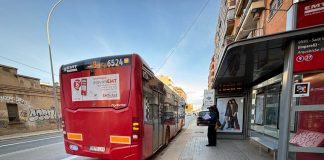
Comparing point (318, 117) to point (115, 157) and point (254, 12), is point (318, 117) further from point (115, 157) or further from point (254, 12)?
point (254, 12)

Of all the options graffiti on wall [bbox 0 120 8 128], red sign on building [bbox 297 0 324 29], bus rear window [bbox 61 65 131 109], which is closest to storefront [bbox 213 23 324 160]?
red sign on building [bbox 297 0 324 29]

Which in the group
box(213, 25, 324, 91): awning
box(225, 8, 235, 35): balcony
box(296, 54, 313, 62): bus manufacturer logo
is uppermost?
box(225, 8, 235, 35): balcony

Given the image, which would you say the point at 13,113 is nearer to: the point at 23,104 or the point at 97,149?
the point at 23,104

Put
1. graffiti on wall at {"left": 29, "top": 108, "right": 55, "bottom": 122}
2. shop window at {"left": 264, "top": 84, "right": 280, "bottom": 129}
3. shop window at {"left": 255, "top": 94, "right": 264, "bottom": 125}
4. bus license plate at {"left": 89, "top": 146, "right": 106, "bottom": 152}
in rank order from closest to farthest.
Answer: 1. bus license plate at {"left": 89, "top": 146, "right": 106, "bottom": 152}
2. shop window at {"left": 264, "top": 84, "right": 280, "bottom": 129}
3. shop window at {"left": 255, "top": 94, "right": 264, "bottom": 125}
4. graffiti on wall at {"left": 29, "top": 108, "right": 55, "bottom": 122}

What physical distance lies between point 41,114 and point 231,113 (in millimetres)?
18851

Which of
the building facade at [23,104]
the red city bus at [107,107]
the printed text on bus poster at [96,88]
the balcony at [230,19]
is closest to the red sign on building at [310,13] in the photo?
the red city bus at [107,107]

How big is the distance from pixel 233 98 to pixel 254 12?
560 centimetres

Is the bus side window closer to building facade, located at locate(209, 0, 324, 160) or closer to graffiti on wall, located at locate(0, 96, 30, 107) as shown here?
building facade, located at locate(209, 0, 324, 160)

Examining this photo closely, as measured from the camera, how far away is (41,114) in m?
18.6

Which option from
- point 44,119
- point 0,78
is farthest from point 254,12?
point 44,119

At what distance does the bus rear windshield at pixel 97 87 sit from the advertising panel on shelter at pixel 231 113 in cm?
712

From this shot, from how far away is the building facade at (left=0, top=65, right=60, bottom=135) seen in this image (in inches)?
591

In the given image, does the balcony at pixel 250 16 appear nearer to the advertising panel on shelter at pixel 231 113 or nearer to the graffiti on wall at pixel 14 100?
the advertising panel on shelter at pixel 231 113

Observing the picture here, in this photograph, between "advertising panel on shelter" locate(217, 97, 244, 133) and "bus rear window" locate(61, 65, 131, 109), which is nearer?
"bus rear window" locate(61, 65, 131, 109)
